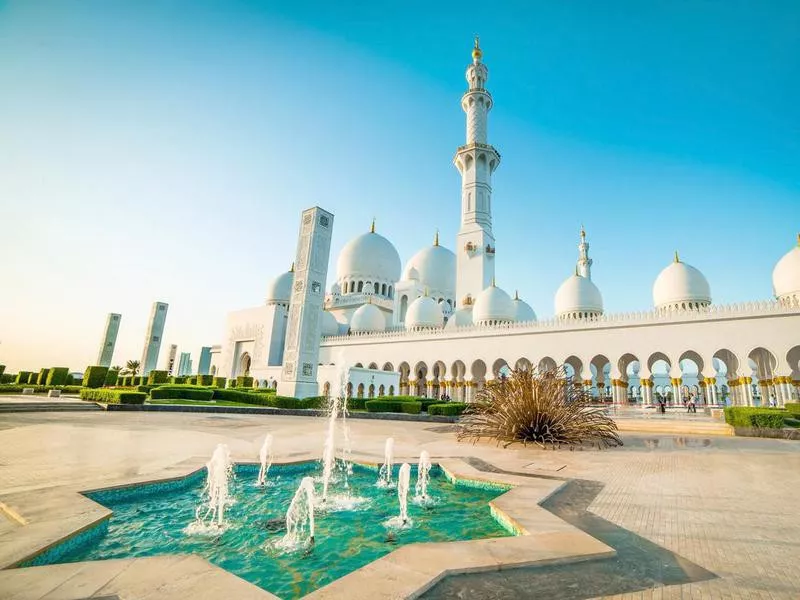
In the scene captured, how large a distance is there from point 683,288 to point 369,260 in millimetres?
24356

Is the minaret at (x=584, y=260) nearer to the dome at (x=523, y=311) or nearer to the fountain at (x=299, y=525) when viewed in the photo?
the dome at (x=523, y=311)

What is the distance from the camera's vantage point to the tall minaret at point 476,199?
32.5 metres

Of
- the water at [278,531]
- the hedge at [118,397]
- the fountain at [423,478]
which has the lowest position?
the water at [278,531]

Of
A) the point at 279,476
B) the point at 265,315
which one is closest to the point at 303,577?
the point at 279,476

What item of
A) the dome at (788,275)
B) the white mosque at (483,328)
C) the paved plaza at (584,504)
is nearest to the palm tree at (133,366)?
the white mosque at (483,328)

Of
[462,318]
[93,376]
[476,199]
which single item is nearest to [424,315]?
[462,318]

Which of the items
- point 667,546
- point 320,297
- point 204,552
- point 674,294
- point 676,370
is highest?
point 674,294

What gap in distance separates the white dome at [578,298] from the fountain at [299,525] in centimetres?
2659

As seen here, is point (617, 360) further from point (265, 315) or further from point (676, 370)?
point (265, 315)

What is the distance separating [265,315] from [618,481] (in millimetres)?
32090

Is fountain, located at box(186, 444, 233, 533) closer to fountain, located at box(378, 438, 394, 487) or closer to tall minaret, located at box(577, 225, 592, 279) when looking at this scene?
→ fountain, located at box(378, 438, 394, 487)

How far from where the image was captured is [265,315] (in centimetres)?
3406

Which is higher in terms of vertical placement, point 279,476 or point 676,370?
point 676,370

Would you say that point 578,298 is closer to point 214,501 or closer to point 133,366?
point 214,501
